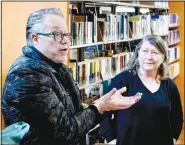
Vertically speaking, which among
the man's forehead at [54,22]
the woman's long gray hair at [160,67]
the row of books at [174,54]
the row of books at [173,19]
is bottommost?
the row of books at [174,54]

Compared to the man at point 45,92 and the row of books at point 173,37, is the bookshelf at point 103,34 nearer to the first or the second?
the row of books at point 173,37

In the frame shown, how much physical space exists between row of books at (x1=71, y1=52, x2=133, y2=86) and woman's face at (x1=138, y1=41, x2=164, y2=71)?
0.61 metres

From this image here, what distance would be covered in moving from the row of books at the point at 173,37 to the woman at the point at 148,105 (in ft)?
8.64

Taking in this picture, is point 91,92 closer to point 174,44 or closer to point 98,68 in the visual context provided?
point 98,68

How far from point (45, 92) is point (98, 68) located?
1.97 m

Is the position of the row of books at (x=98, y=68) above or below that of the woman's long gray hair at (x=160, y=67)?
below

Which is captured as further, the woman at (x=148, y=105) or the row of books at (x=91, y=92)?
the row of books at (x=91, y=92)

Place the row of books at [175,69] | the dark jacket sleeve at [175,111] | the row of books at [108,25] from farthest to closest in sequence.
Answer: the row of books at [175,69], the row of books at [108,25], the dark jacket sleeve at [175,111]

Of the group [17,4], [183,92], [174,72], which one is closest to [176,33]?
[174,72]

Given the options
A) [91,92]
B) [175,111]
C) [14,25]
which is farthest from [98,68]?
[14,25]

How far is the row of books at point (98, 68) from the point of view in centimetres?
287

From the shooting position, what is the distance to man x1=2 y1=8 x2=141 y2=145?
1.23 metres

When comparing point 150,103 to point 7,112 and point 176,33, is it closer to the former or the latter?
point 7,112

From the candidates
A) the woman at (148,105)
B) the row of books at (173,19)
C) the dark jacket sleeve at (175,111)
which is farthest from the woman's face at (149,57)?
the row of books at (173,19)
